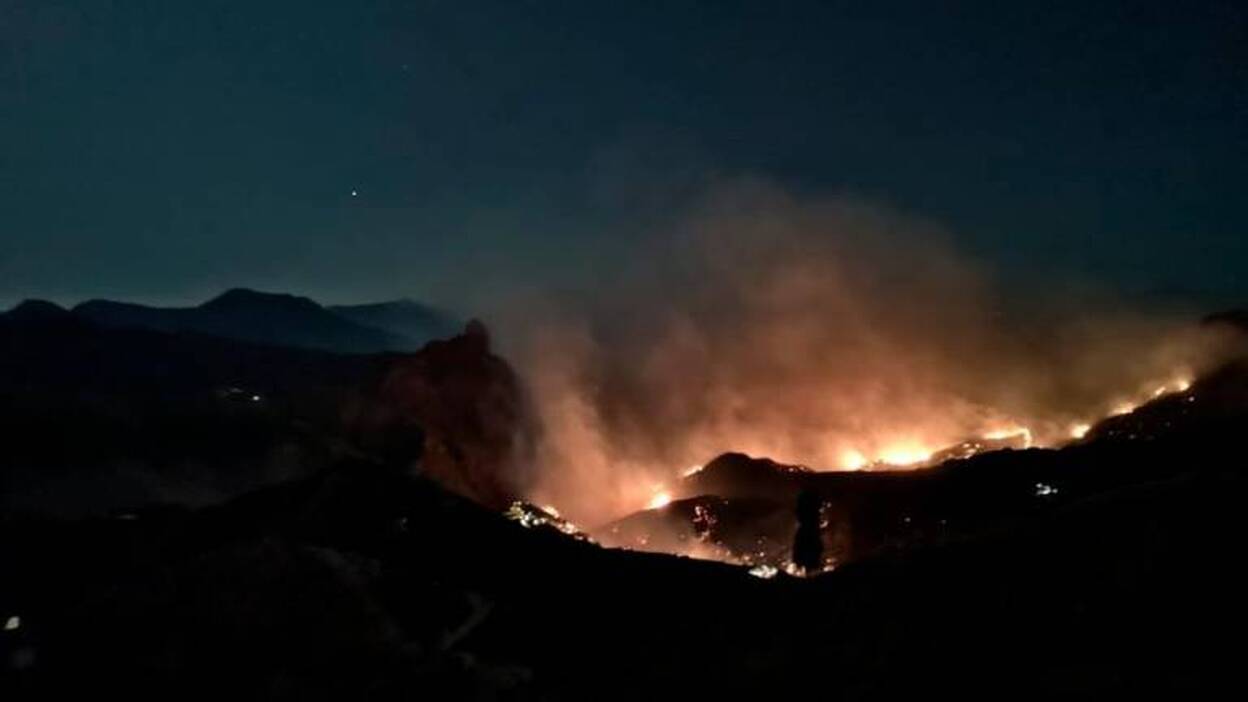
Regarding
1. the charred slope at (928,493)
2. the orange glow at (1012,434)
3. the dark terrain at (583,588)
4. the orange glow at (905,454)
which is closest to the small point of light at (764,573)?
the dark terrain at (583,588)

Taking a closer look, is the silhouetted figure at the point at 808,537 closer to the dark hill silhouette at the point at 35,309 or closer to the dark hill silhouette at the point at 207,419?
the dark hill silhouette at the point at 207,419

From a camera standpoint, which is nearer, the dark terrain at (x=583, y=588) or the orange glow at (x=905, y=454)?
the dark terrain at (x=583, y=588)

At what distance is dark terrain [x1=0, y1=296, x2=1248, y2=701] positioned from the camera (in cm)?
1126

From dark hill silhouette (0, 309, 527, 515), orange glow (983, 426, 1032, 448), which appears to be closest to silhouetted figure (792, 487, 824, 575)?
dark hill silhouette (0, 309, 527, 515)

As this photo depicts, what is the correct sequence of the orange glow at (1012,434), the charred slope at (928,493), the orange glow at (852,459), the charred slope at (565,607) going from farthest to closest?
the orange glow at (852,459)
the orange glow at (1012,434)
the charred slope at (928,493)
the charred slope at (565,607)

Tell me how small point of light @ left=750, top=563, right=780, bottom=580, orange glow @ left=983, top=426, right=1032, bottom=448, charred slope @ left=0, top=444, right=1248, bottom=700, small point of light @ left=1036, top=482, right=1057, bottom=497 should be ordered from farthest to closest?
orange glow @ left=983, top=426, right=1032, bottom=448 < small point of light @ left=1036, top=482, right=1057, bottom=497 < small point of light @ left=750, top=563, right=780, bottom=580 < charred slope @ left=0, top=444, right=1248, bottom=700

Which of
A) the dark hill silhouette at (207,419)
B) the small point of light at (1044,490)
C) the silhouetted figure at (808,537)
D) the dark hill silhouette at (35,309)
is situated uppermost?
the dark hill silhouette at (35,309)

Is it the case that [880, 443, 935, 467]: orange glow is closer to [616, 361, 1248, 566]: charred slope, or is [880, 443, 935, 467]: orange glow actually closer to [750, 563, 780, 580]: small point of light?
[616, 361, 1248, 566]: charred slope

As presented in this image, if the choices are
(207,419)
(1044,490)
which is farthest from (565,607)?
(207,419)

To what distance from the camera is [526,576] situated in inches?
1046

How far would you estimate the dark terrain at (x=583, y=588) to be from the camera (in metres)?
11.3

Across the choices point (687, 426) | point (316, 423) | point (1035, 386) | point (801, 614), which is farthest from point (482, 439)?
point (1035, 386)

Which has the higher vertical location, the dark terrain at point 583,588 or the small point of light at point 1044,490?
the small point of light at point 1044,490

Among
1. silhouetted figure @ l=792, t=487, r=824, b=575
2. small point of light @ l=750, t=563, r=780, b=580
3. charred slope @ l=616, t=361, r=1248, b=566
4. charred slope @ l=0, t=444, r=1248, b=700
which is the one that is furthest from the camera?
charred slope @ l=616, t=361, r=1248, b=566
